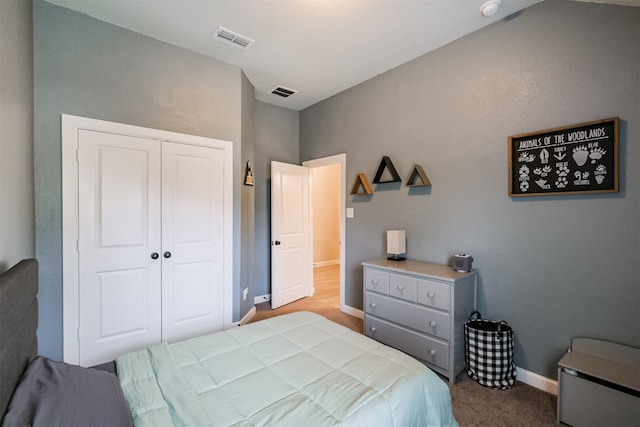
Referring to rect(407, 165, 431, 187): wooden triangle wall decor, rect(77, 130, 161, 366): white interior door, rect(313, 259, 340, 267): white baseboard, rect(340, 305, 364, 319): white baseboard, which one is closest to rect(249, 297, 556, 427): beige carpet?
rect(340, 305, 364, 319): white baseboard

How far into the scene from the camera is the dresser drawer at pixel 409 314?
87.6 inches

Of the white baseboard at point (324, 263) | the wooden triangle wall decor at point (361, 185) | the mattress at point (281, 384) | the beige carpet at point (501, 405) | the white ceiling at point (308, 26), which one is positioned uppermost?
the white ceiling at point (308, 26)

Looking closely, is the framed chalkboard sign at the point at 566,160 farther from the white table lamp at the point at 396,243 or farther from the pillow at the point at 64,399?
the pillow at the point at 64,399

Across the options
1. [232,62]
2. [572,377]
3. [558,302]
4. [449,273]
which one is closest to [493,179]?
[449,273]

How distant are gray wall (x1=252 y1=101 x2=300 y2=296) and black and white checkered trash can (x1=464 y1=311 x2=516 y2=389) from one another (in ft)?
9.06

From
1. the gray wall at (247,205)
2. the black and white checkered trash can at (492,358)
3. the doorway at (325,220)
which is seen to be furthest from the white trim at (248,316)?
the doorway at (325,220)

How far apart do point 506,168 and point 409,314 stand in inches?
57.7

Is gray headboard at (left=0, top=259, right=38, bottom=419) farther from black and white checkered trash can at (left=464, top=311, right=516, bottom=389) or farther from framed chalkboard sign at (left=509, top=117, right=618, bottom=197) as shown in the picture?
framed chalkboard sign at (left=509, top=117, right=618, bottom=197)

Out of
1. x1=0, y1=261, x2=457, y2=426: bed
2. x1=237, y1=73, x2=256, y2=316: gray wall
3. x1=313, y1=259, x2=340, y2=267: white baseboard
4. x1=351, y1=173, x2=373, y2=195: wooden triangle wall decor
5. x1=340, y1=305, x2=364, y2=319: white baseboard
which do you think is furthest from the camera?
x1=313, y1=259, x2=340, y2=267: white baseboard

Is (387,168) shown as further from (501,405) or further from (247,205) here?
(501,405)

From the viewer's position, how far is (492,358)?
6.85ft

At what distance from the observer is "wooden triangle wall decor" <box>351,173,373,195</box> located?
3289mm

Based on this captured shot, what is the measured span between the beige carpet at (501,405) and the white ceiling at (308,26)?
2.67 m

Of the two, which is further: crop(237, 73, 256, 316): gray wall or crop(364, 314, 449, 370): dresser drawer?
crop(237, 73, 256, 316): gray wall
